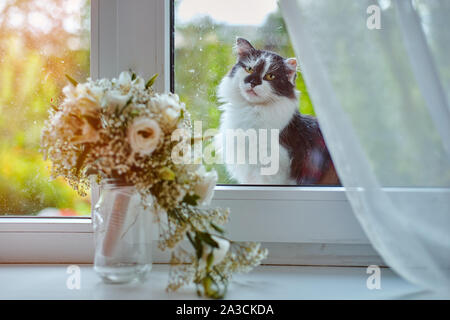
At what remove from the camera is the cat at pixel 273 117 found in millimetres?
1118

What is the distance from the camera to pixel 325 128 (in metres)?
0.81

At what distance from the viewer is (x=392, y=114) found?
79 cm

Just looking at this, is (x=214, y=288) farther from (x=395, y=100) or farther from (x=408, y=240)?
(x=395, y=100)

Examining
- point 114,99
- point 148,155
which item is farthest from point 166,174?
point 114,99

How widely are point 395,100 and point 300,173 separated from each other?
0.38m

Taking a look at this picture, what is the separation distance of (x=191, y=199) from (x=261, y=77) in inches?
18.9

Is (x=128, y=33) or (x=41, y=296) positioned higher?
(x=128, y=33)

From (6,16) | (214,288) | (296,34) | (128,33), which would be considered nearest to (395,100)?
(296,34)

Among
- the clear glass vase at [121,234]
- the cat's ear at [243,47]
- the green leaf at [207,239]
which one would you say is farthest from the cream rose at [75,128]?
the cat's ear at [243,47]

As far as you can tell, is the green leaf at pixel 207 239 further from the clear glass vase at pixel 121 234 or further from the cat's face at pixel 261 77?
the cat's face at pixel 261 77

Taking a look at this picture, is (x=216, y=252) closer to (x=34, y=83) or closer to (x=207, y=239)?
(x=207, y=239)

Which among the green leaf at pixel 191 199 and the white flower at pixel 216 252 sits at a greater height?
the green leaf at pixel 191 199

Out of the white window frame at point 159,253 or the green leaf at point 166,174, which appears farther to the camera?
the white window frame at point 159,253

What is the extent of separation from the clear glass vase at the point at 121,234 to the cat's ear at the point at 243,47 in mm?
491
